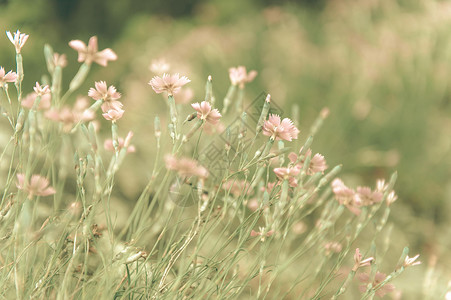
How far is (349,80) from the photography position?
9.18ft

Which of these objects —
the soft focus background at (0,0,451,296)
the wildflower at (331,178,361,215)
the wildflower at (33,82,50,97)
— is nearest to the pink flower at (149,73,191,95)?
the wildflower at (33,82,50,97)

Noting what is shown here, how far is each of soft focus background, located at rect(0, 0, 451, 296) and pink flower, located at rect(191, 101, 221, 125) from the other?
52.5 inches

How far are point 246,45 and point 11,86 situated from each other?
54.9 inches

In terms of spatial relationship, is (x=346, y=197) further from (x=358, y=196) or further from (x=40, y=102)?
(x=40, y=102)

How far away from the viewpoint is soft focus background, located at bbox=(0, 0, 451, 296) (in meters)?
2.36

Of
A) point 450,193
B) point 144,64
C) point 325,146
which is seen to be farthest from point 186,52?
point 450,193

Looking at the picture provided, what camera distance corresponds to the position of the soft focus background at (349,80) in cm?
236

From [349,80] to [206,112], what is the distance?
2151 mm

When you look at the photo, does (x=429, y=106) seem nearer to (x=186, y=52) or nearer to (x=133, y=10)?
(x=186, y=52)

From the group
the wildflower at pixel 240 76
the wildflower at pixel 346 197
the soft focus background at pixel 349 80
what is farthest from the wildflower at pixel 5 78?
the soft focus background at pixel 349 80

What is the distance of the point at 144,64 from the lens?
11.3ft

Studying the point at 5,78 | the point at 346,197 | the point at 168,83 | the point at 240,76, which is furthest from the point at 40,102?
the point at 346,197

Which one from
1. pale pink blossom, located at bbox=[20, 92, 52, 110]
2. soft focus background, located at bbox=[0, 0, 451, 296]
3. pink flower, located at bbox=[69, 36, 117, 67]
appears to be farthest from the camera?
soft focus background, located at bbox=[0, 0, 451, 296]

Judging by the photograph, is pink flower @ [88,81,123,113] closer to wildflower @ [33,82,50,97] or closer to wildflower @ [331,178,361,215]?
wildflower @ [33,82,50,97]
